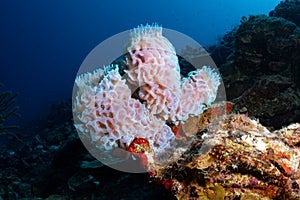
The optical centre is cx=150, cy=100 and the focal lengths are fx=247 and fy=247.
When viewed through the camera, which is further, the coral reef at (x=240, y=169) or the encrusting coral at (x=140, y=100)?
the encrusting coral at (x=140, y=100)

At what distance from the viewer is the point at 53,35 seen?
79.9 meters

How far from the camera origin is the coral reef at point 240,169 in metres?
1.80

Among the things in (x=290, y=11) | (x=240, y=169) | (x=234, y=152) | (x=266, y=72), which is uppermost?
(x=290, y=11)

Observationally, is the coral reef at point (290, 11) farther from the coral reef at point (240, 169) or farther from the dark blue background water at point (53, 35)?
the dark blue background water at point (53, 35)

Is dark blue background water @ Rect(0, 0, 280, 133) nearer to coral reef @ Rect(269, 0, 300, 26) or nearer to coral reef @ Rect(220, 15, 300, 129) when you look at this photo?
coral reef @ Rect(269, 0, 300, 26)

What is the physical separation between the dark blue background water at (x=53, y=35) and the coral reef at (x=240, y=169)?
41805 millimetres

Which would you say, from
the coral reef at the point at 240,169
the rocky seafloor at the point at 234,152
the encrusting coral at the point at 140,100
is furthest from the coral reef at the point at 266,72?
the coral reef at the point at 240,169

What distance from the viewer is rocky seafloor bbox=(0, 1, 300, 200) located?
6.14 ft

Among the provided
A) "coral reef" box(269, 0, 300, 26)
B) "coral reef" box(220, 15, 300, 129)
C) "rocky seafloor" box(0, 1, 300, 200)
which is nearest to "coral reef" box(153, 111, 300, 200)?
"rocky seafloor" box(0, 1, 300, 200)

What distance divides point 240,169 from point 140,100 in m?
1.28

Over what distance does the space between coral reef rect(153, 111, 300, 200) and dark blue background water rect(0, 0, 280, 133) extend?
4181 cm

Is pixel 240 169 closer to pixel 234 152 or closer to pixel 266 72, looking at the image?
pixel 234 152

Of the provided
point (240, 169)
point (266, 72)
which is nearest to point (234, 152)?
point (240, 169)

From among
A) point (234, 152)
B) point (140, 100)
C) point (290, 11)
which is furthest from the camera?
point (290, 11)
